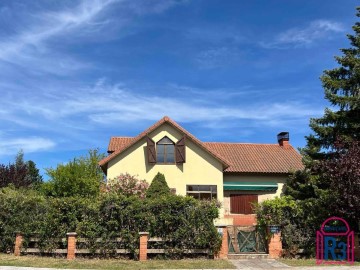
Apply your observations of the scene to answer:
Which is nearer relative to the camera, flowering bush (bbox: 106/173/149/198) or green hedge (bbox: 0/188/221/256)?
green hedge (bbox: 0/188/221/256)

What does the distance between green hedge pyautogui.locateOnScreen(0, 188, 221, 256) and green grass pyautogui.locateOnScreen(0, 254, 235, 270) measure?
0.76 meters

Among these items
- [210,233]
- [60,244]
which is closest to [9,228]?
[60,244]

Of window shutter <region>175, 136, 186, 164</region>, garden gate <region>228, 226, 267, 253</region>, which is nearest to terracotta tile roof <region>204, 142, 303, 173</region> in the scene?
window shutter <region>175, 136, 186, 164</region>

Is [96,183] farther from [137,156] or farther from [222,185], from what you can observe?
[222,185]

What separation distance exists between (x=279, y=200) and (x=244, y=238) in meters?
2.27

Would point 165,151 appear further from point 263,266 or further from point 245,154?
point 263,266

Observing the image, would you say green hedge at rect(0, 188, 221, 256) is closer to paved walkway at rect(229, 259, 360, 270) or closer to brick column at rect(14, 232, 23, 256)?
brick column at rect(14, 232, 23, 256)

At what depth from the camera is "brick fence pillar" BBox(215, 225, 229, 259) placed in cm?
1659

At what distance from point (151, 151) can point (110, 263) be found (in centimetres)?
1491

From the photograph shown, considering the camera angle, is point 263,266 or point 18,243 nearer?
point 263,266

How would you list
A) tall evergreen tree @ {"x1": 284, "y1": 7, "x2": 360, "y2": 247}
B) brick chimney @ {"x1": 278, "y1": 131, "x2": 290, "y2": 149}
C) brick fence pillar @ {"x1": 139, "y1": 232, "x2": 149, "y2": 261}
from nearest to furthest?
brick fence pillar @ {"x1": 139, "y1": 232, "x2": 149, "y2": 261}
tall evergreen tree @ {"x1": 284, "y1": 7, "x2": 360, "y2": 247}
brick chimney @ {"x1": 278, "y1": 131, "x2": 290, "y2": 149}

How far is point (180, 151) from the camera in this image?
3008 cm

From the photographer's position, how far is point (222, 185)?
30.2 m

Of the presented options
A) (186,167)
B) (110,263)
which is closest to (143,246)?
(110,263)
